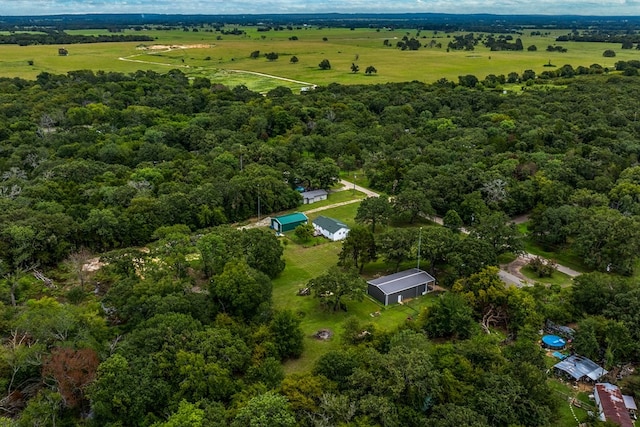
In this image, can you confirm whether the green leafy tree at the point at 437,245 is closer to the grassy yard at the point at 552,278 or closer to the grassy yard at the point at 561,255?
the grassy yard at the point at 552,278

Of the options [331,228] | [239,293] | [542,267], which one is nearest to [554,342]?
[542,267]

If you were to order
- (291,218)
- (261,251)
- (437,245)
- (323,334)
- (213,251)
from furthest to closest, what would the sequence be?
(291,218) < (261,251) < (437,245) < (213,251) < (323,334)

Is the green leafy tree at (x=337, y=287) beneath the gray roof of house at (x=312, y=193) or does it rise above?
above

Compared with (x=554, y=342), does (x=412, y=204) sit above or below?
above

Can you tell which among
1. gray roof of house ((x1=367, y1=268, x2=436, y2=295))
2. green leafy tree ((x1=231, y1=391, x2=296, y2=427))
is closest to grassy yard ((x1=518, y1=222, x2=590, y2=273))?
gray roof of house ((x1=367, y1=268, x2=436, y2=295))

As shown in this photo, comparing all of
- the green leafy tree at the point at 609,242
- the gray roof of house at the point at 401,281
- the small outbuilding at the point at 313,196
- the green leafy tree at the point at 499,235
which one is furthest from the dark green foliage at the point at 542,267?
the small outbuilding at the point at 313,196

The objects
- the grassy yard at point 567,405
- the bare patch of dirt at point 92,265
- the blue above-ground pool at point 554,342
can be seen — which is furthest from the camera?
the bare patch of dirt at point 92,265

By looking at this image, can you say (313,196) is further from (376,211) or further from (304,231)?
(376,211)
